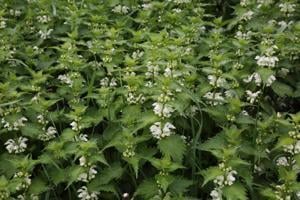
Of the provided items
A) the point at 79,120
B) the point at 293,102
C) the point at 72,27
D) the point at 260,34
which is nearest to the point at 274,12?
the point at 260,34

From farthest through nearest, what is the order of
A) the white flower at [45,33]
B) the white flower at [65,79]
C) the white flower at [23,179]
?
the white flower at [45,33]
the white flower at [65,79]
the white flower at [23,179]

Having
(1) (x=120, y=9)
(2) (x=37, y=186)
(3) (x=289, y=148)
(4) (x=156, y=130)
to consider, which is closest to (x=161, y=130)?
(4) (x=156, y=130)

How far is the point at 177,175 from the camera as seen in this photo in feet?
11.0

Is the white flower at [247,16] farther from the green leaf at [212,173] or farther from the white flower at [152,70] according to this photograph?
the green leaf at [212,173]

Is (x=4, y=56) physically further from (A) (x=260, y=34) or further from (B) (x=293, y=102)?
(B) (x=293, y=102)

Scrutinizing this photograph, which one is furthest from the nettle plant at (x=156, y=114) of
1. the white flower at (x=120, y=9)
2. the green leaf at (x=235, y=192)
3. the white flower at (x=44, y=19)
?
the white flower at (x=120, y=9)

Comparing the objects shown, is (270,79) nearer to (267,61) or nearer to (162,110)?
(267,61)

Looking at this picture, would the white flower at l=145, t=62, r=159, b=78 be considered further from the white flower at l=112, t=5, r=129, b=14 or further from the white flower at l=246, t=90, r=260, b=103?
the white flower at l=112, t=5, r=129, b=14

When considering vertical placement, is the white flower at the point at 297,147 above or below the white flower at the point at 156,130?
below

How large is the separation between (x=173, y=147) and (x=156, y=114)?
22 centimetres

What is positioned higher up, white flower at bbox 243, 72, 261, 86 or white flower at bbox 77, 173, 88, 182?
white flower at bbox 243, 72, 261, 86

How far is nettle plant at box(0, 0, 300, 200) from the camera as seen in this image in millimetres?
3186

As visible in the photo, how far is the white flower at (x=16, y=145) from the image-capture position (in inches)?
137

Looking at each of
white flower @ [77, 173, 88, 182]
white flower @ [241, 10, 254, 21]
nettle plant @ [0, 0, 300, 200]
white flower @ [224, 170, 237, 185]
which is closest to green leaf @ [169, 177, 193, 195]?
nettle plant @ [0, 0, 300, 200]
